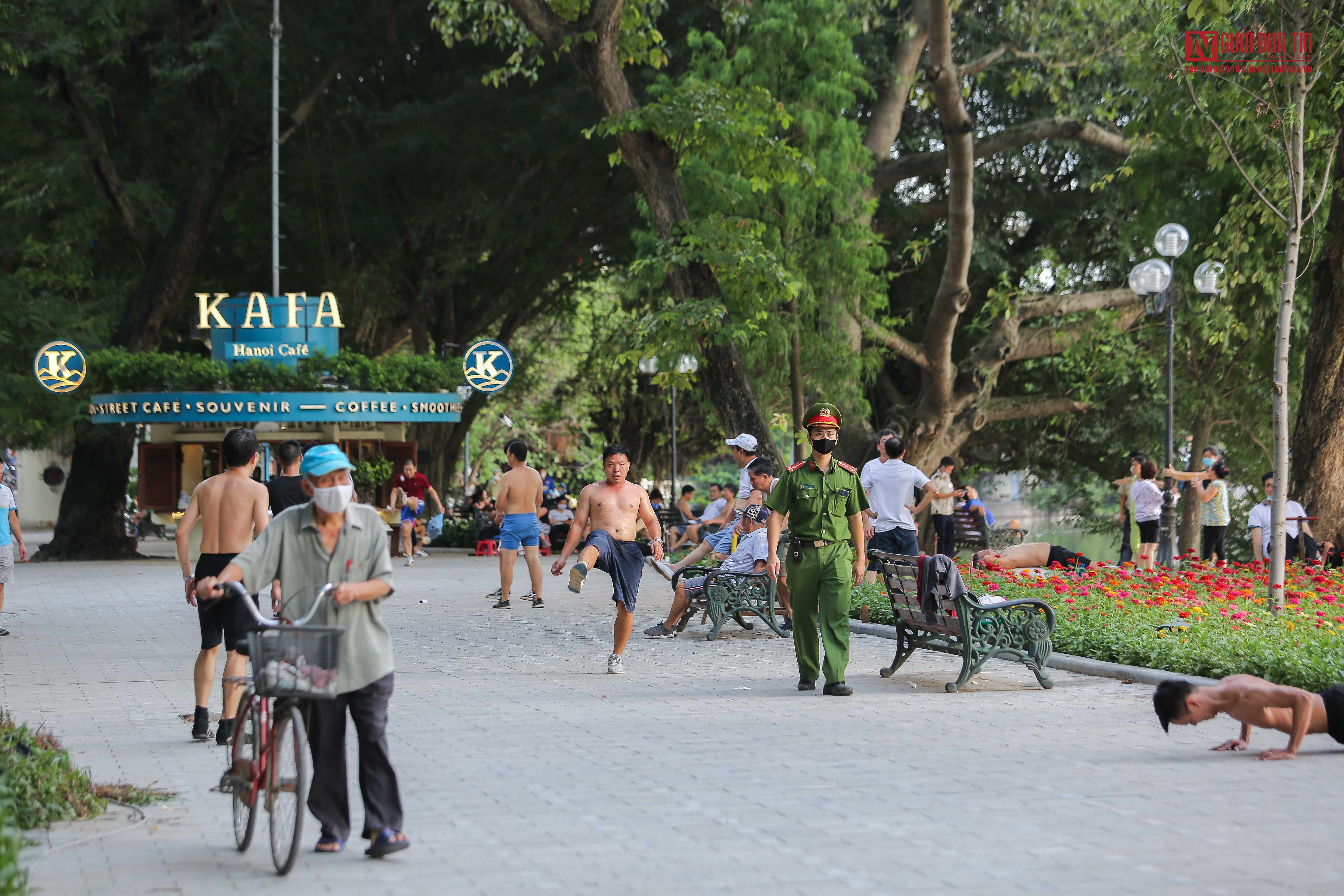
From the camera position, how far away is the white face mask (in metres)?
5.50

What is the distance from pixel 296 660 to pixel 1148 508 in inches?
593

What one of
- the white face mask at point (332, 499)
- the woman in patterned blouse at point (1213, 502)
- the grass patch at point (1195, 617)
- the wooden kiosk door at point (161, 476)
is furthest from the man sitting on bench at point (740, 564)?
the wooden kiosk door at point (161, 476)

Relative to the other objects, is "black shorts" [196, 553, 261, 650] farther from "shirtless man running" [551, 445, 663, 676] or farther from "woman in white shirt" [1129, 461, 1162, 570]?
"woman in white shirt" [1129, 461, 1162, 570]

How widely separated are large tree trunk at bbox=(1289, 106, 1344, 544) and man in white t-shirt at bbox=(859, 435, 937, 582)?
6.16 metres

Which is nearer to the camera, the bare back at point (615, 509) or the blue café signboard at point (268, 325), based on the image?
the bare back at point (615, 509)

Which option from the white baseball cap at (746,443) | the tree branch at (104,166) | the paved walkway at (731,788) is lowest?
the paved walkway at (731,788)

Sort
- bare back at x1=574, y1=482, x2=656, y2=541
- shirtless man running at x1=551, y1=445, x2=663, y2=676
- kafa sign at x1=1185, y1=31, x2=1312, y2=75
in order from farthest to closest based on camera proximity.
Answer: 1. kafa sign at x1=1185, y1=31, x2=1312, y2=75
2. bare back at x1=574, y1=482, x2=656, y2=541
3. shirtless man running at x1=551, y1=445, x2=663, y2=676

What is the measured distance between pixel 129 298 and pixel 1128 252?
18621 mm

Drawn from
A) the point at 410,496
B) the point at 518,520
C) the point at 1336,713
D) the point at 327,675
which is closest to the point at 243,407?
the point at 410,496

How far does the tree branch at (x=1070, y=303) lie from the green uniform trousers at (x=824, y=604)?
1406 centimetres

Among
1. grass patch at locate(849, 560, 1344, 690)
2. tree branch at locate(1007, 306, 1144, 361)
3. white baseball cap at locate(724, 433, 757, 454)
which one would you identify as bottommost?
grass patch at locate(849, 560, 1344, 690)

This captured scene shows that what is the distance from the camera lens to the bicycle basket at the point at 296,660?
5055 mm

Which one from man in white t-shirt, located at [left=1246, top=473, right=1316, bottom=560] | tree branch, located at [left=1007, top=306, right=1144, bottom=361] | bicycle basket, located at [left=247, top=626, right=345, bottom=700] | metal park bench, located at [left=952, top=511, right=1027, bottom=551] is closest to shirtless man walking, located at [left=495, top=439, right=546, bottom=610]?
man in white t-shirt, located at [left=1246, top=473, right=1316, bottom=560]

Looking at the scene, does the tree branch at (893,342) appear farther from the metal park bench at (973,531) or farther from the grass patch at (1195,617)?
the grass patch at (1195,617)
